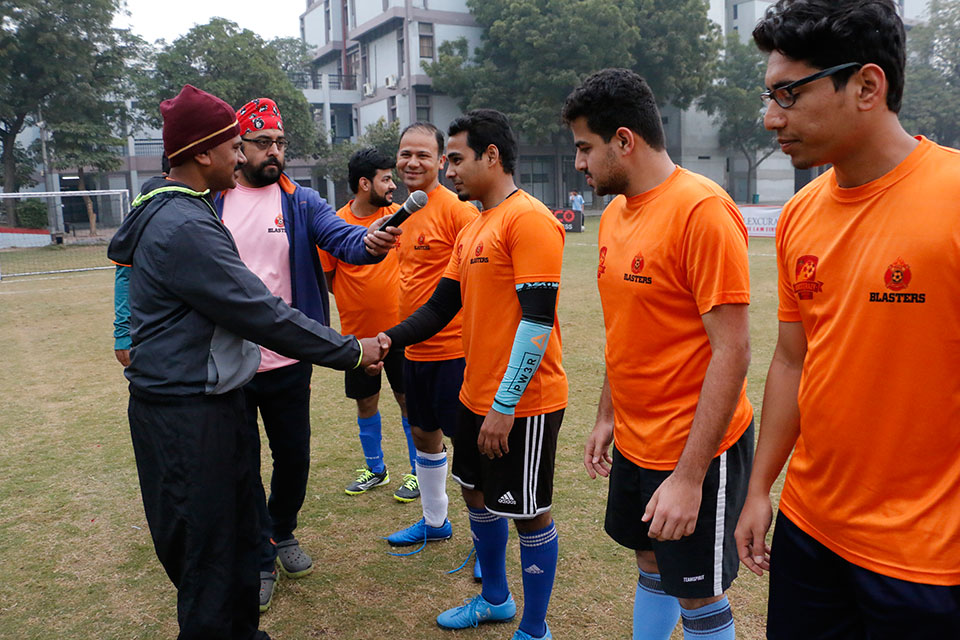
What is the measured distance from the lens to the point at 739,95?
5512 cm

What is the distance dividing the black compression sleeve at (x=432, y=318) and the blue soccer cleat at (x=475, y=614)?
4.61 feet

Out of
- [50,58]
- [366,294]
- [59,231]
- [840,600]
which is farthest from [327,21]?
[840,600]

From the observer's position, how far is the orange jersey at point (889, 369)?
180 centimetres

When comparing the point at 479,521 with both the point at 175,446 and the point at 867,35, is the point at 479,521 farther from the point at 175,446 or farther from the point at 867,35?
the point at 867,35

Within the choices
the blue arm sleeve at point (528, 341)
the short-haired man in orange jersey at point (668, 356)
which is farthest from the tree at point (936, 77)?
the short-haired man in orange jersey at point (668, 356)

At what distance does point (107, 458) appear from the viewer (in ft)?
21.1

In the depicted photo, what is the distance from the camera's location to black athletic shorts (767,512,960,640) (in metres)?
1.82

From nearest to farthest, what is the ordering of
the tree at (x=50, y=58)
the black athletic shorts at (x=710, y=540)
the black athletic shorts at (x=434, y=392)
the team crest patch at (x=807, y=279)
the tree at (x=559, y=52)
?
the team crest patch at (x=807, y=279) < the black athletic shorts at (x=710, y=540) < the black athletic shorts at (x=434, y=392) < the tree at (x=50, y=58) < the tree at (x=559, y=52)

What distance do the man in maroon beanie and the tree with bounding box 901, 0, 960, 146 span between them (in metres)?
63.5

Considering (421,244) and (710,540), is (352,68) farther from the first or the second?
(710,540)

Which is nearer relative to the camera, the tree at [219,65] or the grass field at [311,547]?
the grass field at [311,547]

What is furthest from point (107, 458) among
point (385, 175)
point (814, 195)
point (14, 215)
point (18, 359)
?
point (14, 215)

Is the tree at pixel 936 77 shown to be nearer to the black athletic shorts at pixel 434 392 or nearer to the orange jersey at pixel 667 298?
the black athletic shorts at pixel 434 392

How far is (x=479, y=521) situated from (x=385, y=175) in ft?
10.8
